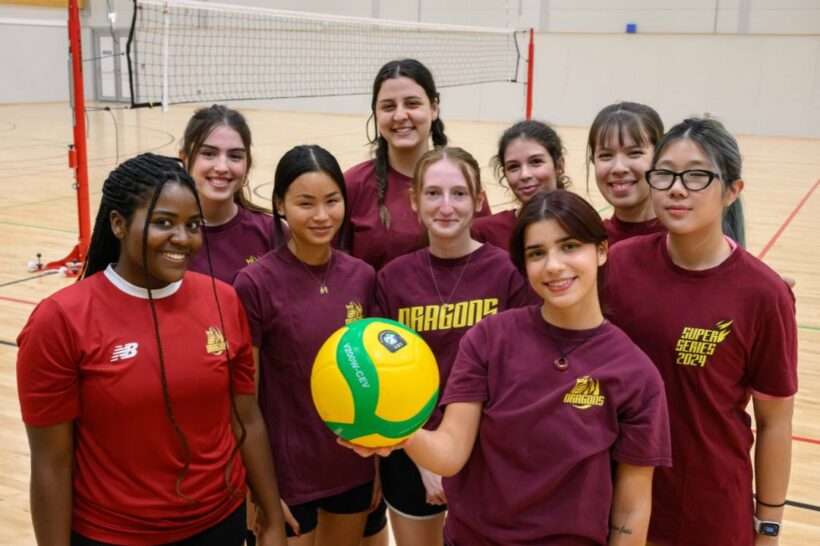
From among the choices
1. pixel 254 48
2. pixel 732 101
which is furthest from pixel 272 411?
pixel 254 48

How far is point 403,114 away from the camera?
10.9 ft

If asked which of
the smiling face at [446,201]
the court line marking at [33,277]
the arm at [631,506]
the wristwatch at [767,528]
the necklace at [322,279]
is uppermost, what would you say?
the smiling face at [446,201]

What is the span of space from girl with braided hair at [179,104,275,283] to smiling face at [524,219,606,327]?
1.31 metres

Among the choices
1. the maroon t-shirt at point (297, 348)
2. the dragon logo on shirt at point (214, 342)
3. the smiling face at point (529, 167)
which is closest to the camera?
the dragon logo on shirt at point (214, 342)

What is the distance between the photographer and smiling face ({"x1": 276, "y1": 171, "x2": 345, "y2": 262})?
2664 mm

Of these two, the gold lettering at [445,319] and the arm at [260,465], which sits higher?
the gold lettering at [445,319]

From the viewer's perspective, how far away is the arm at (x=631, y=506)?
1.98m

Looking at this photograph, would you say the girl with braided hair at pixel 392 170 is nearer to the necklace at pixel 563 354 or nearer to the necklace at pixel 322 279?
the necklace at pixel 322 279

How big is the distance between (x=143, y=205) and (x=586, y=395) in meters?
1.22

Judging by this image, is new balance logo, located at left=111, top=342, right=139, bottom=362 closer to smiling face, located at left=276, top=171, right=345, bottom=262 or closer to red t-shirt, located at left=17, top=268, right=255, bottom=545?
red t-shirt, located at left=17, top=268, right=255, bottom=545

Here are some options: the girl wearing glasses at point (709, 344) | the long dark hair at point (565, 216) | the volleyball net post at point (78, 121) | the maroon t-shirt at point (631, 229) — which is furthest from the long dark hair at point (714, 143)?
the volleyball net post at point (78, 121)

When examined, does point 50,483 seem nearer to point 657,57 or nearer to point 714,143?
point 714,143

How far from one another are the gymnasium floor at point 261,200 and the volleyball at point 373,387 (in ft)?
7.28

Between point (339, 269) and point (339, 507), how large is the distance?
2.71 ft
